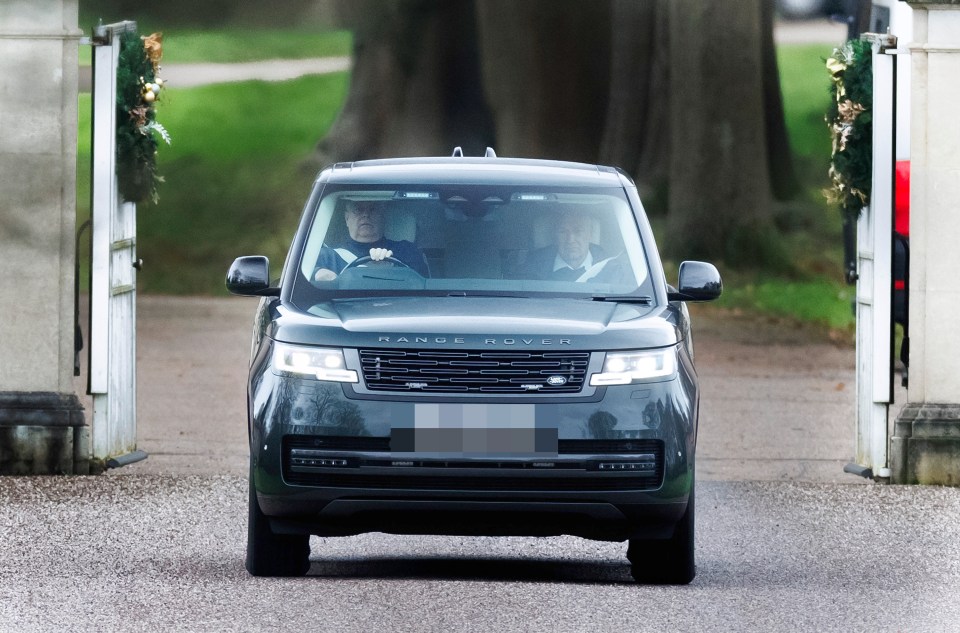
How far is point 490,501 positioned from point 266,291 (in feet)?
5.01

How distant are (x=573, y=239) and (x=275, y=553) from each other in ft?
6.11

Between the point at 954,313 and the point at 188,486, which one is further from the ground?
the point at 954,313

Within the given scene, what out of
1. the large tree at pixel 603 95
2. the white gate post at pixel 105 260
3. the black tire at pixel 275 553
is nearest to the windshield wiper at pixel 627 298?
the black tire at pixel 275 553

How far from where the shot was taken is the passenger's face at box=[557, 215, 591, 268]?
9477mm

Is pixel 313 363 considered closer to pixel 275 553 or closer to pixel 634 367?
pixel 275 553

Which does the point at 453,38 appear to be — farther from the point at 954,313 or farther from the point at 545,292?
the point at 545,292

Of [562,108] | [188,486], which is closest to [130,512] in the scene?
[188,486]

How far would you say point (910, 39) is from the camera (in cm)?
1270

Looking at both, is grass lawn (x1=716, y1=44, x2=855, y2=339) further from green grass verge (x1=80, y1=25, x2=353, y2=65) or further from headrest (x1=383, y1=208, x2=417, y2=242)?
headrest (x1=383, y1=208, x2=417, y2=242)

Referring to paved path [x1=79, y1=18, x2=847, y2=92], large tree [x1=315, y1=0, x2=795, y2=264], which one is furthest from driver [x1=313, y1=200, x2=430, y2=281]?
paved path [x1=79, y1=18, x2=847, y2=92]

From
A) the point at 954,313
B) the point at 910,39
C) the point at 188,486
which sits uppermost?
the point at 910,39

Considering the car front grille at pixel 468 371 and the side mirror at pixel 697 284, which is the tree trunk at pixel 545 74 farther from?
the car front grille at pixel 468 371

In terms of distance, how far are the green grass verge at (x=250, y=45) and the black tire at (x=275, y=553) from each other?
1305 inches

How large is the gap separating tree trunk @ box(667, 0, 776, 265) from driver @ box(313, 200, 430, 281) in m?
17.8
